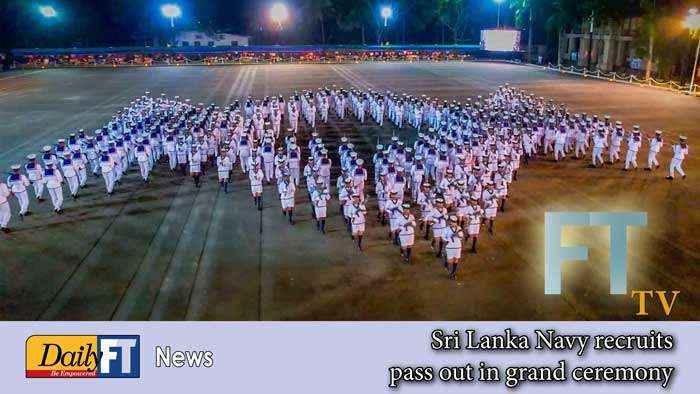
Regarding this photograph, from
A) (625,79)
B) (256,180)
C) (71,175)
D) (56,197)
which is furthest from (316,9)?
(56,197)

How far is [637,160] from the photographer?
2130 cm

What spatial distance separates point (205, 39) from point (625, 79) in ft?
195

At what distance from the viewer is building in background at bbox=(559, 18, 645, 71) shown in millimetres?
52938

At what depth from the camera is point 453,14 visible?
277 ft

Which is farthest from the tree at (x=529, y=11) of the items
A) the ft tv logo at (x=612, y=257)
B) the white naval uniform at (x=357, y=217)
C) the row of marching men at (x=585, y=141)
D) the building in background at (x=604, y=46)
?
the white naval uniform at (x=357, y=217)

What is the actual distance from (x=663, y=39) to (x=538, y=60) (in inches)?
882

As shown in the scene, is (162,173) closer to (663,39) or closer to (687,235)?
(687,235)

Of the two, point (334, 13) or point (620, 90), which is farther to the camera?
point (334, 13)

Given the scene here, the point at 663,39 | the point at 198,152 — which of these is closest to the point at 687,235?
the point at 198,152

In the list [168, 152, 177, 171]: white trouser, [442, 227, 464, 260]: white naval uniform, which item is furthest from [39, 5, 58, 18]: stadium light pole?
[442, 227, 464, 260]: white naval uniform

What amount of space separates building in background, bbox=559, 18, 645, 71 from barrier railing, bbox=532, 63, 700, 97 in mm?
1977

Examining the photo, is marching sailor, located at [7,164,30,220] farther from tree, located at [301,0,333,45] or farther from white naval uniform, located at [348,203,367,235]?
tree, located at [301,0,333,45]

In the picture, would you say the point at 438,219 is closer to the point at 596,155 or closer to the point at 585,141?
the point at 596,155

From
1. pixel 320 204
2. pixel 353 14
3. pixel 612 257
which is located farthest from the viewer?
pixel 353 14
